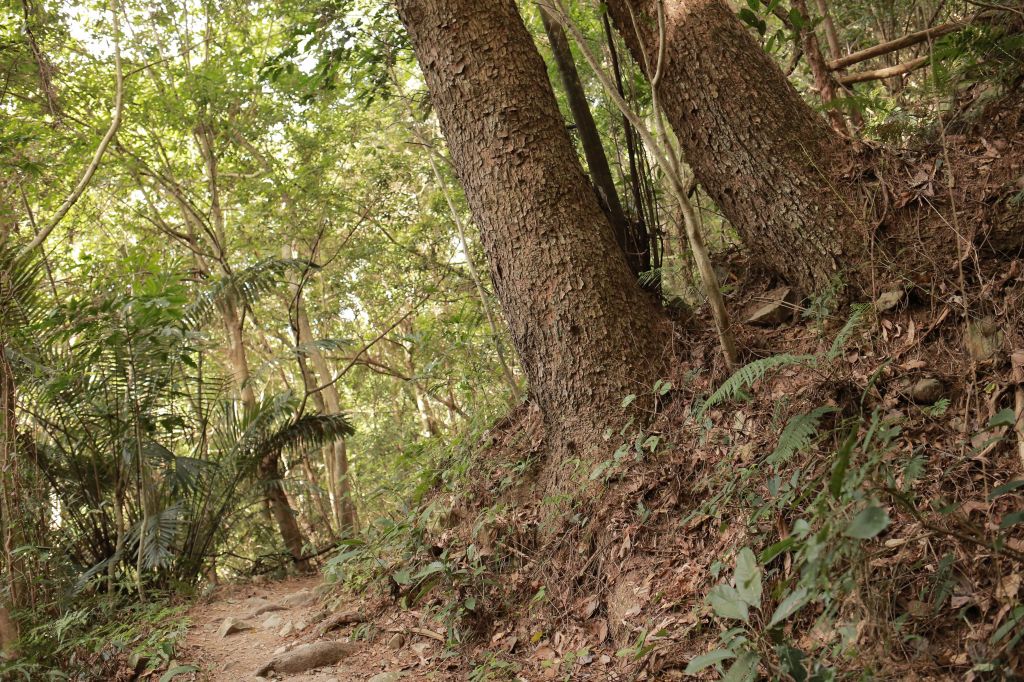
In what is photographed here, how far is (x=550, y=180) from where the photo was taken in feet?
14.6

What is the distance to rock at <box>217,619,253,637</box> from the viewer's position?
562cm

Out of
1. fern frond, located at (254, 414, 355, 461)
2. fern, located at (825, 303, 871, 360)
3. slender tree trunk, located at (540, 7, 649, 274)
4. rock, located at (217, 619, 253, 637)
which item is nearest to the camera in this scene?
fern, located at (825, 303, 871, 360)

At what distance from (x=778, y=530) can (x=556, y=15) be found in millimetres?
2922

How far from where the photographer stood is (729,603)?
2.46 meters

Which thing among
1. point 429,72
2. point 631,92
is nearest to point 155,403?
point 429,72

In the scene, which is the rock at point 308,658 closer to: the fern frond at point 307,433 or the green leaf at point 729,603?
the green leaf at point 729,603

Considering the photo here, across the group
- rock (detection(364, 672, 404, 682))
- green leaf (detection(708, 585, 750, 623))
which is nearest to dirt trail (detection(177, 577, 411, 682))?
rock (detection(364, 672, 404, 682))

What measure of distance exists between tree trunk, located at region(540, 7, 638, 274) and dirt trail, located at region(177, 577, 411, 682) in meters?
2.97

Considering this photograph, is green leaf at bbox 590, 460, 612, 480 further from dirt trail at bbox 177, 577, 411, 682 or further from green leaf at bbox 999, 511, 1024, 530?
green leaf at bbox 999, 511, 1024, 530

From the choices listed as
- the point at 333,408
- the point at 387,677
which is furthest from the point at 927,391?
the point at 333,408

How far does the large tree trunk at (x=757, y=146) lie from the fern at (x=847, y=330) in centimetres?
28

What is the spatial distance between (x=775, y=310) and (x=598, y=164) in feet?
5.43

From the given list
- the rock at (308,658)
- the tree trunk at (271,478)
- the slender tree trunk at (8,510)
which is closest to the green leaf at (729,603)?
the rock at (308,658)

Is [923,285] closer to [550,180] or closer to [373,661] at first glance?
[550,180]
